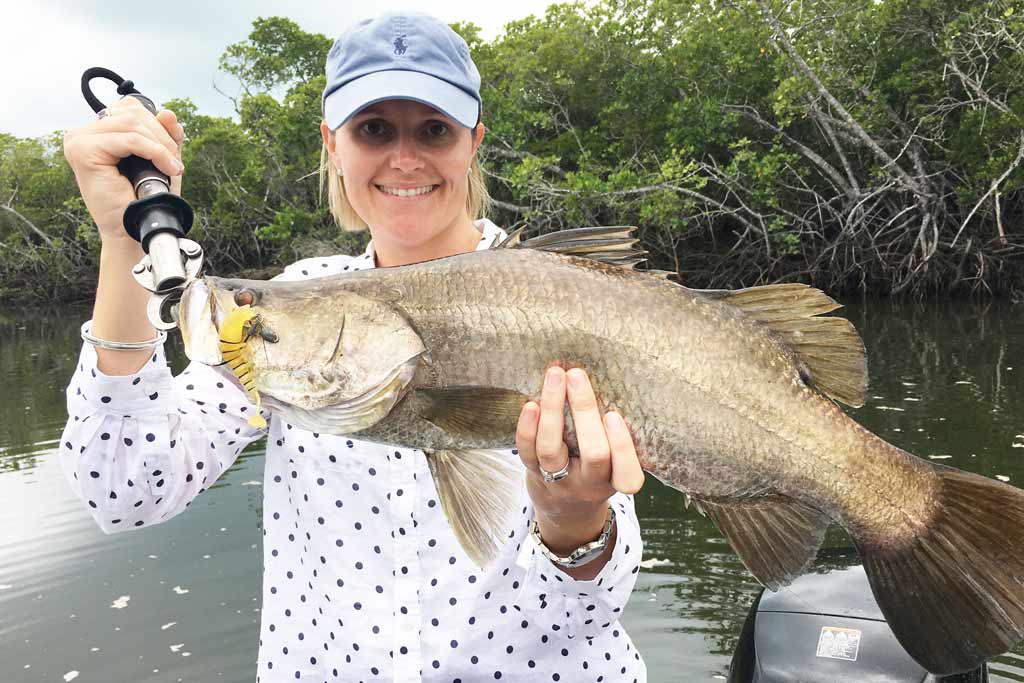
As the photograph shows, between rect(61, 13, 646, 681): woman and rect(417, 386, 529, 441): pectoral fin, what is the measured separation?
0.05m

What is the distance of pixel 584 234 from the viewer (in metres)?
1.81

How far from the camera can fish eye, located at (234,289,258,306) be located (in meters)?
1.66

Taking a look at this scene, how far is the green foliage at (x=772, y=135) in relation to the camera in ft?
52.9

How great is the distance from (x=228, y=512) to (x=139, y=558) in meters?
1.08

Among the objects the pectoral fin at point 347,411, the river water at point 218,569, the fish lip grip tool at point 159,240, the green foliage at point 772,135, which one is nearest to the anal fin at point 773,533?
the pectoral fin at point 347,411

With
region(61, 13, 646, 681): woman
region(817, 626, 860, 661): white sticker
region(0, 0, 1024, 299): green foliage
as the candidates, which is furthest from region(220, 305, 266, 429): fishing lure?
region(0, 0, 1024, 299): green foliage

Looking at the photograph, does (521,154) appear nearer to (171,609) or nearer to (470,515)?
(171,609)

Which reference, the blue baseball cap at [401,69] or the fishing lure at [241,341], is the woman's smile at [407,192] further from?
the fishing lure at [241,341]

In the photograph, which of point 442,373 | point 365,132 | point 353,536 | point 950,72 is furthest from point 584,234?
point 950,72

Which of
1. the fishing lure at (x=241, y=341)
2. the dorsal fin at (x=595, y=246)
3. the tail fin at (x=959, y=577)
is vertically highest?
the dorsal fin at (x=595, y=246)

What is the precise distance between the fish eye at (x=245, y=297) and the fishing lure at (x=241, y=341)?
0.01 meters

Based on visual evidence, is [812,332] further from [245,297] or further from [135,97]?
[135,97]

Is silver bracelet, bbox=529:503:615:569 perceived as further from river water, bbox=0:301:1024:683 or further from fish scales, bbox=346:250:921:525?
river water, bbox=0:301:1024:683

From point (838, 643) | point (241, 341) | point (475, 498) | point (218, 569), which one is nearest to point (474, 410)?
point (475, 498)
